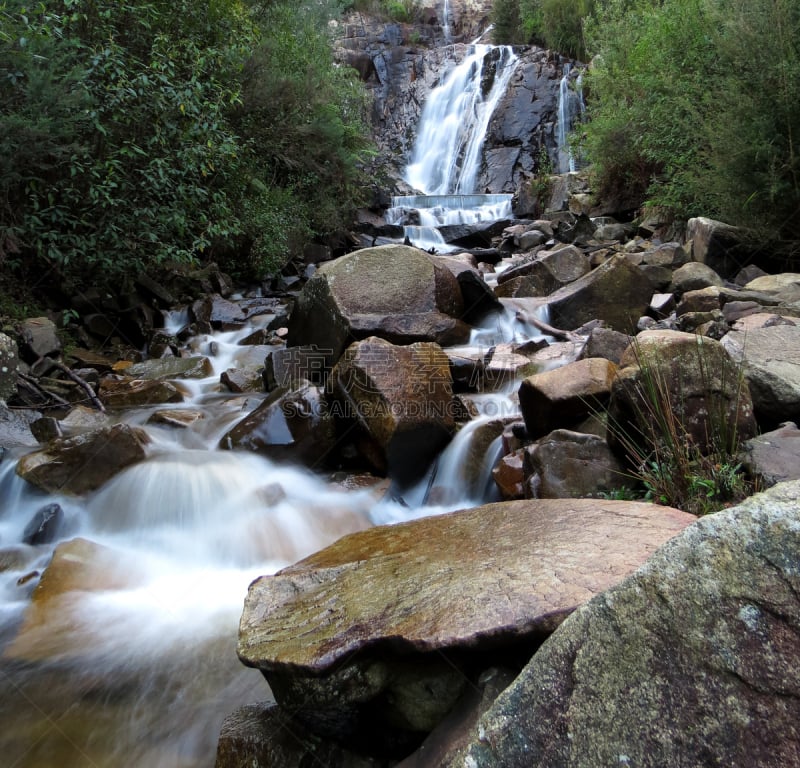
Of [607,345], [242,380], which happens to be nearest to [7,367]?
[242,380]

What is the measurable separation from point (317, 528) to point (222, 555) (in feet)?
2.36

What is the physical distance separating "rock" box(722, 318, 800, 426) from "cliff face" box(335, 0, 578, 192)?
14.3m

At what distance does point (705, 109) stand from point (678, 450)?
25.5ft

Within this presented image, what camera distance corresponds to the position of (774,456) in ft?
9.89

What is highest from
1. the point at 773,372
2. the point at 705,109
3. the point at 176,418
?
the point at 705,109

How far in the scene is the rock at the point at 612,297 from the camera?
281 inches

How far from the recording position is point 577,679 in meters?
1.18

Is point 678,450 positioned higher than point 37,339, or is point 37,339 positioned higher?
point 678,450

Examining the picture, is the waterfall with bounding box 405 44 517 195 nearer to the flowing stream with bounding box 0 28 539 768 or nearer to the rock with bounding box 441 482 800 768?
the flowing stream with bounding box 0 28 539 768

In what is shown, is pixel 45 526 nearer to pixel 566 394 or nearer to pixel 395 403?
pixel 395 403

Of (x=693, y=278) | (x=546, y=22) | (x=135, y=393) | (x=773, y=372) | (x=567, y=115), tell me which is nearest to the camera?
(x=773, y=372)

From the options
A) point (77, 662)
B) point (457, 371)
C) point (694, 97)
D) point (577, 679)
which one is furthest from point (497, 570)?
point (694, 97)

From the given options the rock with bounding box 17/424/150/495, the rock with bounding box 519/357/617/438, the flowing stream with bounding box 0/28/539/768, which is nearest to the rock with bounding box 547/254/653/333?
the flowing stream with bounding box 0/28/539/768

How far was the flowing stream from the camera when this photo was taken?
103 inches
